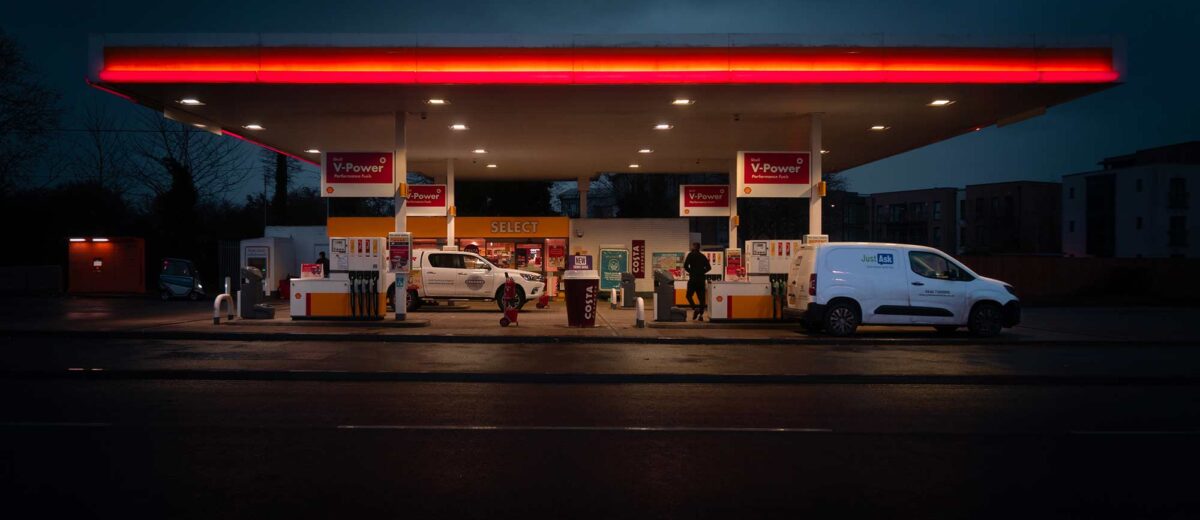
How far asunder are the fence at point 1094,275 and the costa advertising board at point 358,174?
28.0 m

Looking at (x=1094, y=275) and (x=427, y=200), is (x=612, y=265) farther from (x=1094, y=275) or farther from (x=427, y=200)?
(x=1094, y=275)

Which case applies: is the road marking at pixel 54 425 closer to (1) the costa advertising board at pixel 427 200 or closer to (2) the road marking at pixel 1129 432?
(2) the road marking at pixel 1129 432

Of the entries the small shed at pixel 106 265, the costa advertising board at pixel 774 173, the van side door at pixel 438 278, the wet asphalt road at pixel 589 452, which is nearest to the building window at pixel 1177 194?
the costa advertising board at pixel 774 173

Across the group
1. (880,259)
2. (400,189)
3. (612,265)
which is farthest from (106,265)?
(880,259)

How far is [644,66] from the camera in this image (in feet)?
53.0

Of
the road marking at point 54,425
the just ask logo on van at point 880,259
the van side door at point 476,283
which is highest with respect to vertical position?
the just ask logo on van at point 880,259

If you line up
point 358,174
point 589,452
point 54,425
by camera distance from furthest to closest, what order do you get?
1. point 358,174
2. point 54,425
3. point 589,452

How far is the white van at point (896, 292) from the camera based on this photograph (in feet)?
55.0

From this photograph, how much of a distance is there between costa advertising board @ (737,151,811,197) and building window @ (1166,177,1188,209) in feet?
166

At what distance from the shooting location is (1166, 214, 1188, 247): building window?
5712cm

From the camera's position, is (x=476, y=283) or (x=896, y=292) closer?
(x=896, y=292)

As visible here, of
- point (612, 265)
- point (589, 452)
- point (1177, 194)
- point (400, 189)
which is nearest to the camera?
point (589, 452)

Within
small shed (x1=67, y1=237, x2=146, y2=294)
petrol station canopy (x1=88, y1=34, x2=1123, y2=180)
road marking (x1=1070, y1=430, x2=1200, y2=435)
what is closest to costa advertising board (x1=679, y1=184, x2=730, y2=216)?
petrol station canopy (x1=88, y1=34, x2=1123, y2=180)

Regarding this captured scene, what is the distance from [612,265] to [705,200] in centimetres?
709
